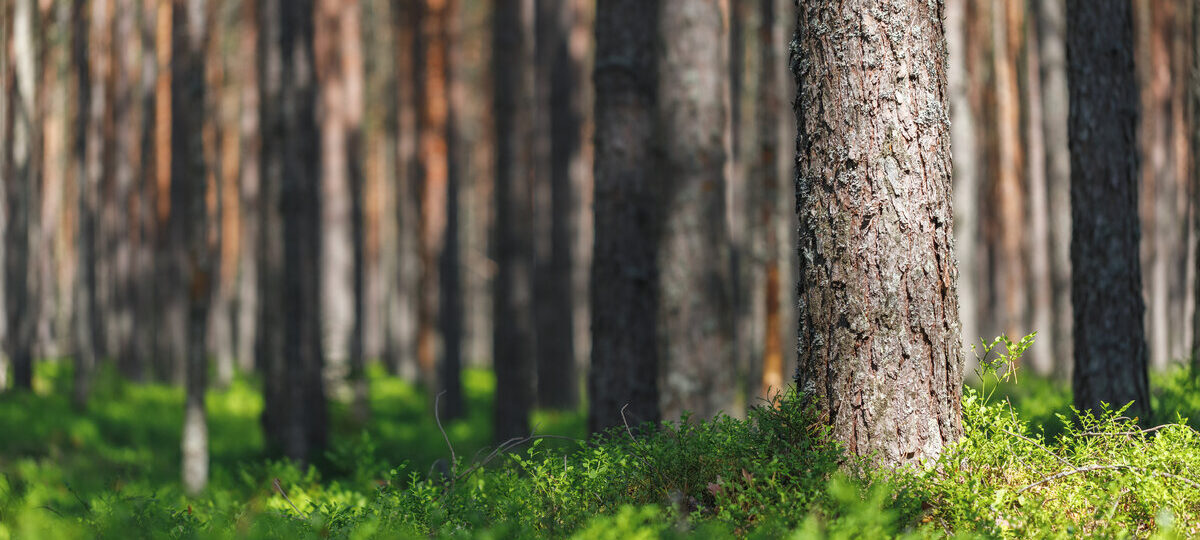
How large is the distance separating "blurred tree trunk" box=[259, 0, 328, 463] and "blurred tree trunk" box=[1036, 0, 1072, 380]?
31.4 feet

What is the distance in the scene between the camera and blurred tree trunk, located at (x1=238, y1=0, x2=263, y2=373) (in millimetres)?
19250

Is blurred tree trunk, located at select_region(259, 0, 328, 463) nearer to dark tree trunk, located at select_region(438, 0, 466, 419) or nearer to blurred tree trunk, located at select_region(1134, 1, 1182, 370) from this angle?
dark tree trunk, located at select_region(438, 0, 466, 419)

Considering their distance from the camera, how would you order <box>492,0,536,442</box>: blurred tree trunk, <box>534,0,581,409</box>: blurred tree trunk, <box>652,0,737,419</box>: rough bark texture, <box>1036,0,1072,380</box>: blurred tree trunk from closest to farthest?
<box>652,0,737,419</box>: rough bark texture → <box>492,0,536,442</box>: blurred tree trunk → <box>1036,0,1072,380</box>: blurred tree trunk → <box>534,0,581,409</box>: blurred tree trunk

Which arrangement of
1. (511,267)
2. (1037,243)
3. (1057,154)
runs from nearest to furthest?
1. (511,267)
2. (1057,154)
3. (1037,243)

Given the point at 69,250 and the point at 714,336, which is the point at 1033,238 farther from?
the point at 69,250

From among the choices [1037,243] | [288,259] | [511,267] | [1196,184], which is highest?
[1196,184]

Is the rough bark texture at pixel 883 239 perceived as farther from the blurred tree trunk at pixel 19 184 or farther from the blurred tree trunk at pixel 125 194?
the blurred tree trunk at pixel 125 194

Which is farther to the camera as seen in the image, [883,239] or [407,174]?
[407,174]

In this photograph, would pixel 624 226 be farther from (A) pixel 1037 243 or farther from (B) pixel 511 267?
(A) pixel 1037 243

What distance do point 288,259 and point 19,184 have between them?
7.77 m

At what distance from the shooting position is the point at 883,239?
403 cm

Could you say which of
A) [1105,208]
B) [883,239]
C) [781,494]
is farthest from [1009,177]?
[781,494]

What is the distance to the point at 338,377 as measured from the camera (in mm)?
13227

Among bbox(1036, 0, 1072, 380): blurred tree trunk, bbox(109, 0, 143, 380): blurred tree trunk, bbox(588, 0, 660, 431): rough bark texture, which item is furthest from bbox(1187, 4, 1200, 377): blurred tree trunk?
bbox(109, 0, 143, 380): blurred tree trunk
